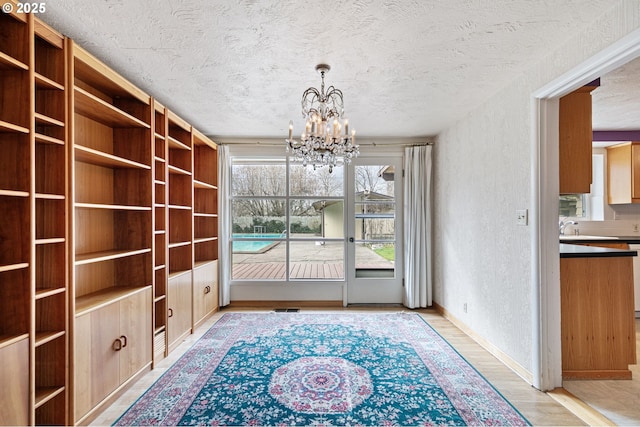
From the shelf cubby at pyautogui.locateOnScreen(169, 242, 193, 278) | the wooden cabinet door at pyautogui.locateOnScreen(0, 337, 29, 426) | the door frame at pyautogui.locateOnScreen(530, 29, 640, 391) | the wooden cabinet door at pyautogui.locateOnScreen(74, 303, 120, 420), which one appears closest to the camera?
the wooden cabinet door at pyautogui.locateOnScreen(0, 337, 29, 426)

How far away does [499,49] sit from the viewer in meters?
2.13

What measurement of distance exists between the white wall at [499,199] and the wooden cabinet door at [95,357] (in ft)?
9.87

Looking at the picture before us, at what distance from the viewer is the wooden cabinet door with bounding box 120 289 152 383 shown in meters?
2.28

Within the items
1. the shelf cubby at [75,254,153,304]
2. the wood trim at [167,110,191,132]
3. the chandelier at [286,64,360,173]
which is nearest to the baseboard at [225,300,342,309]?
the shelf cubby at [75,254,153,304]

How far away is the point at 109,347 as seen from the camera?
7.01 feet

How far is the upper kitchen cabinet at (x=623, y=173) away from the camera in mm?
4215

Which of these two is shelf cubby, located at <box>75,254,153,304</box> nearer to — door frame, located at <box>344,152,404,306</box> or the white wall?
door frame, located at <box>344,152,404,306</box>

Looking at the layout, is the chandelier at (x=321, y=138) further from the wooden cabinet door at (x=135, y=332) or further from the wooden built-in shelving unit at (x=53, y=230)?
the wooden cabinet door at (x=135, y=332)

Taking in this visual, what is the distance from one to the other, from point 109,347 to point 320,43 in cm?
246

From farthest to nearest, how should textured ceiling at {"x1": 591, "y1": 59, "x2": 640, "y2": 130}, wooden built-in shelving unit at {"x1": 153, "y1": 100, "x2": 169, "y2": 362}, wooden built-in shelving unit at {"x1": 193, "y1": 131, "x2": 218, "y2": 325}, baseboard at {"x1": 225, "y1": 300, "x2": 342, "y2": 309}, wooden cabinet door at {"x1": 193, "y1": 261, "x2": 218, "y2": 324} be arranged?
baseboard at {"x1": 225, "y1": 300, "x2": 342, "y2": 309}, wooden built-in shelving unit at {"x1": 193, "y1": 131, "x2": 218, "y2": 325}, wooden cabinet door at {"x1": 193, "y1": 261, "x2": 218, "y2": 324}, wooden built-in shelving unit at {"x1": 153, "y1": 100, "x2": 169, "y2": 362}, textured ceiling at {"x1": 591, "y1": 59, "x2": 640, "y2": 130}

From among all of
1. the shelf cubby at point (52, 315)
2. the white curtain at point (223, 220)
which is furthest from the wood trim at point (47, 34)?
the white curtain at point (223, 220)

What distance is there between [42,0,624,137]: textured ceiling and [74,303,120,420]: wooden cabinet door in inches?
69.6

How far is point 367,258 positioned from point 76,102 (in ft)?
11.9

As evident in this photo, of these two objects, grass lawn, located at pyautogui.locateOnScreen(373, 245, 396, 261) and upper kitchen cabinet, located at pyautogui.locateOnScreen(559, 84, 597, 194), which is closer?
upper kitchen cabinet, located at pyautogui.locateOnScreen(559, 84, 597, 194)
